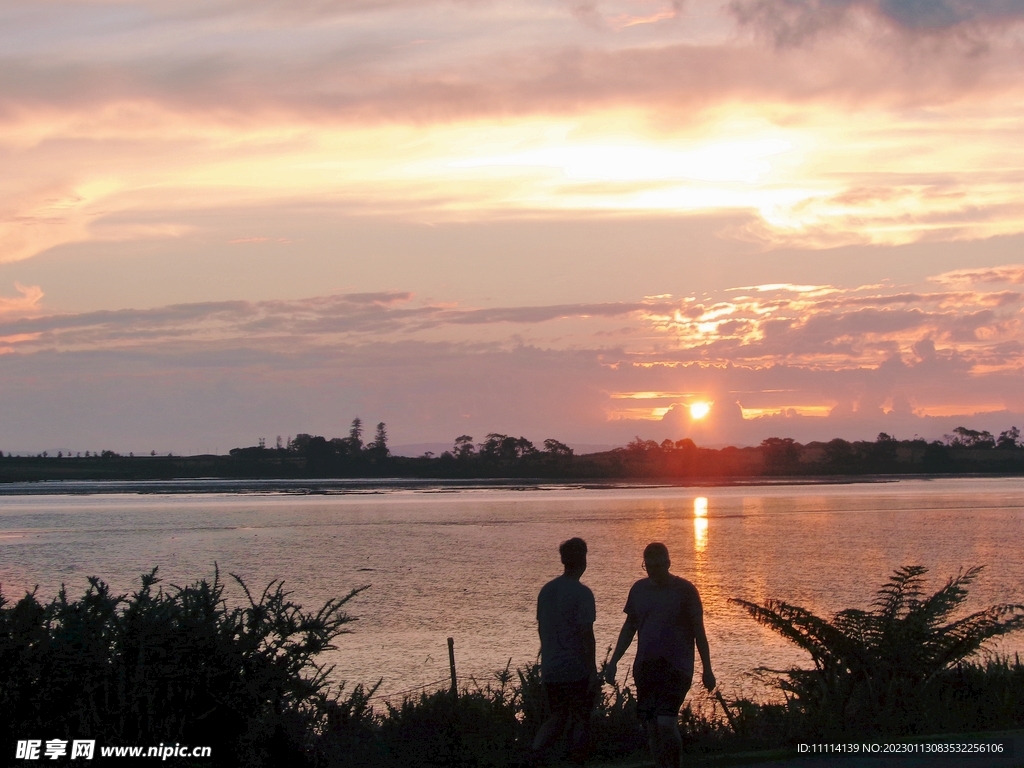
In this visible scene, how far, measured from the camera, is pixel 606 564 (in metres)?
38.3

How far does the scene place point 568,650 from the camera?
8.53 metres

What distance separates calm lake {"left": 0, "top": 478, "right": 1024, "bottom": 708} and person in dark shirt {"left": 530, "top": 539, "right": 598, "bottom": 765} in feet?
27.9

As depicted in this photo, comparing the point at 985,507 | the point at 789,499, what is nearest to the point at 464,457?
the point at 789,499

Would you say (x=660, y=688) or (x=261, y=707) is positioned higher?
(x=660, y=688)

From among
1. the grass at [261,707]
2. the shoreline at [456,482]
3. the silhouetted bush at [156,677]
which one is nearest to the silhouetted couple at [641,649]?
the grass at [261,707]

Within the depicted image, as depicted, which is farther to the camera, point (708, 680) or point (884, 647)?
point (884, 647)

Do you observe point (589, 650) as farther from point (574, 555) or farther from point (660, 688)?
point (574, 555)

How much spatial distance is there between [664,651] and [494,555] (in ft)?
113

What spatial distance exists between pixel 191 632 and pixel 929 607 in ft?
26.3

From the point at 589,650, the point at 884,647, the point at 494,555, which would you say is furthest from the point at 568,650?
the point at 494,555

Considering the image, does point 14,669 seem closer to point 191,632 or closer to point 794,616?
point 191,632

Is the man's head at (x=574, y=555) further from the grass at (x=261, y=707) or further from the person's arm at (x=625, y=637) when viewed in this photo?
the grass at (x=261, y=707)

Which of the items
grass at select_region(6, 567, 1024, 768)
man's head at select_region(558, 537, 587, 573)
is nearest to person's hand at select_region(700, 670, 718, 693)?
grass at select_region(6, 567, 1024, 768)

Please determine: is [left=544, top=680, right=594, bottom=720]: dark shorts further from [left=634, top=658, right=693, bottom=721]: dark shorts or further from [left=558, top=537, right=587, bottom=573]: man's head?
[left=558, top=537, right=587, bottom=573]: man's head
